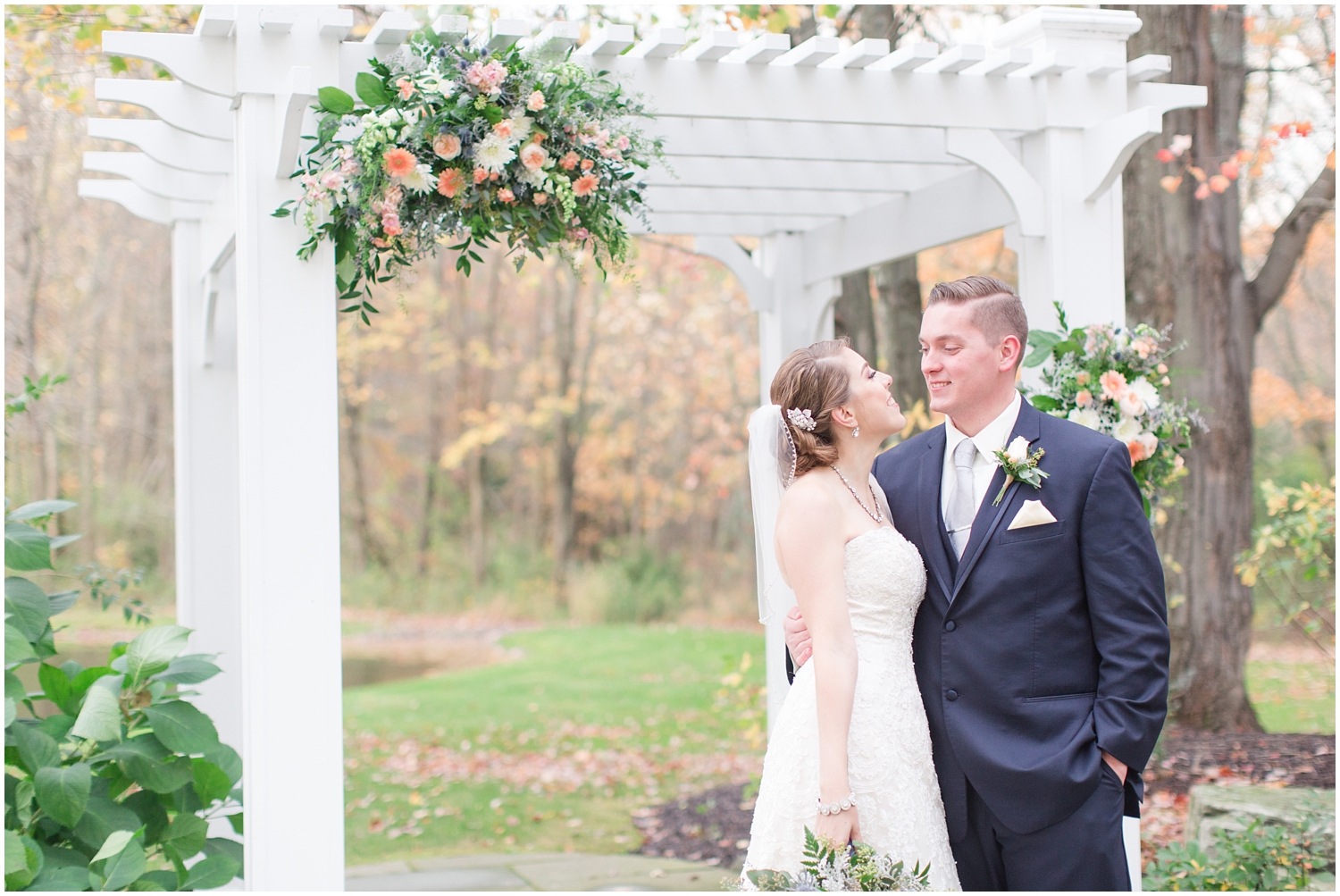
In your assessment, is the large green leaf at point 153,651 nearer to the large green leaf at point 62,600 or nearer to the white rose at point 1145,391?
the large green leaf at point 62,600

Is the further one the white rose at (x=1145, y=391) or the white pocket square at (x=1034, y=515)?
the white rose at (x=1145, y=391)

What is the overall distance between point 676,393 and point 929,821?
12771 mm

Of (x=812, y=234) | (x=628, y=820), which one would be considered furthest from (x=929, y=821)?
(x=628, y=820)

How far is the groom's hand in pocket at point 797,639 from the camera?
272cm

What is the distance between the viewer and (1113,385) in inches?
126

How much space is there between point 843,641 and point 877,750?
0.28 metres

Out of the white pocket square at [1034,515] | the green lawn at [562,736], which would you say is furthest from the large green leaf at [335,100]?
the green lawn at [562,736]

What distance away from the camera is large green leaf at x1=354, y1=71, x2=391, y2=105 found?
284 cm

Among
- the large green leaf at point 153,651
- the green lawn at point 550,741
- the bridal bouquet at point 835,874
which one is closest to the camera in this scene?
the bridal bouquet at point 835,874

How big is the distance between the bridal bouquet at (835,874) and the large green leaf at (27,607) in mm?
2356

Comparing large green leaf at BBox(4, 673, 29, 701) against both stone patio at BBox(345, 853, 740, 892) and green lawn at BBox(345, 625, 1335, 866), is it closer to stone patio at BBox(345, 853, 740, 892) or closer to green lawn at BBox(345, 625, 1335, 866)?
stone patio at BBox(345, 853, 740, 892)

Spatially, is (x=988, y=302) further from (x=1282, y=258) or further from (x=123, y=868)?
(x=1282, y=258)

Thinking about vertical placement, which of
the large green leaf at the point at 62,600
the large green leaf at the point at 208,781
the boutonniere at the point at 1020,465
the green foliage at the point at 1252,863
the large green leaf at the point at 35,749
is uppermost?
the boutonniere at the point at 1020,465

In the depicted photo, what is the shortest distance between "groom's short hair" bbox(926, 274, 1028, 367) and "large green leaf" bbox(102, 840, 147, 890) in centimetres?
257
